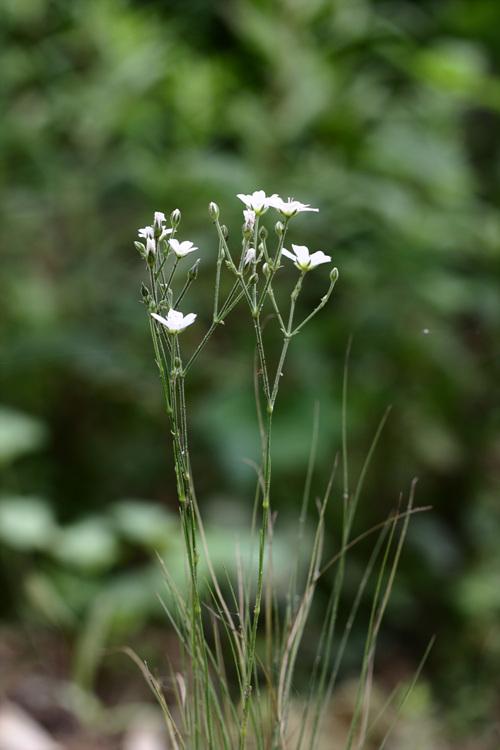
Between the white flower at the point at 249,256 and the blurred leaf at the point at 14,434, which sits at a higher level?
the blurred leaf at the point at 14,434

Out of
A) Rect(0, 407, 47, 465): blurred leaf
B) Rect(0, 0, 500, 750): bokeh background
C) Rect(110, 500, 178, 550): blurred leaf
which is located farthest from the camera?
Rect(0, 0, 500, 750): bokeh background

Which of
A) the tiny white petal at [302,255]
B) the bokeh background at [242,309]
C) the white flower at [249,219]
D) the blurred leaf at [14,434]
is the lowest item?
the tiny white petal at [302,255]

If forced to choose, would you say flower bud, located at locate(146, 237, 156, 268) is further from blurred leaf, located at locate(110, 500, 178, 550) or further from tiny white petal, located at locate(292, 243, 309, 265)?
blurred leaf, located at locate(110, 500, 178, 550)

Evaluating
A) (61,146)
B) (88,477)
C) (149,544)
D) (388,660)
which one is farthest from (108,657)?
(61,146)

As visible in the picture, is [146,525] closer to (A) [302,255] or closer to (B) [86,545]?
(B) [86,545]

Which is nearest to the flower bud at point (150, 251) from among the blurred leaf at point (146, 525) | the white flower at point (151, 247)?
the white flower at point (151, 247)

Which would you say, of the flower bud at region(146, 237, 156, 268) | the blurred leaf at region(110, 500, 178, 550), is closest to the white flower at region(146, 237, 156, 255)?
the flower bud at region(146, 237, 156, 268)

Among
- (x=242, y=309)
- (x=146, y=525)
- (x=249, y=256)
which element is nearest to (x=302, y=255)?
(x=249, y=256)

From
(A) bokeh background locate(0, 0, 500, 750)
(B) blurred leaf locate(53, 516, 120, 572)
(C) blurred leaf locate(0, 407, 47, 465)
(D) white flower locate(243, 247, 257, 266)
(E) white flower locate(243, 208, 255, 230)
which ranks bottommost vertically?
(D) white flower locate(243, 247, 257, 266)

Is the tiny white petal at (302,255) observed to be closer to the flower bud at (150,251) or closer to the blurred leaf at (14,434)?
the flower bud at (150,251)
